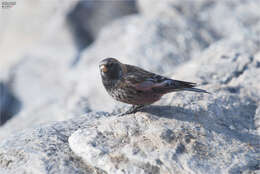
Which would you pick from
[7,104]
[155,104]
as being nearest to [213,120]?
[155,104]

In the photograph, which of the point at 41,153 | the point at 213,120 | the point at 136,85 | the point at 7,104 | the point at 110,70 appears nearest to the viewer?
the point at 41,153

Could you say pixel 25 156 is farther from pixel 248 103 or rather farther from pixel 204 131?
pixel 248 103

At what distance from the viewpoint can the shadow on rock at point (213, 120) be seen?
4953mm

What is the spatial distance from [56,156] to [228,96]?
9.60 feet

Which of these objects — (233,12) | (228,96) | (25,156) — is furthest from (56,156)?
(233,12)

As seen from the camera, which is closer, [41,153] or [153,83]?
[41,153]

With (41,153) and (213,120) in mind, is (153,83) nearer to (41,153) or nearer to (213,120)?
(213,120)

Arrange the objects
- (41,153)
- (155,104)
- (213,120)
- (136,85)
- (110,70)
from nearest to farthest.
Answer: (41,153) → (213,120) → (136,85) → (110,70) → (155,104)

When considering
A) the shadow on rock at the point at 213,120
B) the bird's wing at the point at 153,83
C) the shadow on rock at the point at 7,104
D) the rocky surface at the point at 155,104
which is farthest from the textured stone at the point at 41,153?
the shadow on rock at the point at 7,104

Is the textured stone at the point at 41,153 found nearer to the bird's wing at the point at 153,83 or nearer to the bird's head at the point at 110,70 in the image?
the bird's head at the point at 110,70

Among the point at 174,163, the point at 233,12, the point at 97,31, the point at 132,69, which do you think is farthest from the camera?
the point at 97,31

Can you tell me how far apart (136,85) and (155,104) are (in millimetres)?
547

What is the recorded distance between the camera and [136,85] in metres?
5.35

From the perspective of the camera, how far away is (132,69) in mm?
5668
